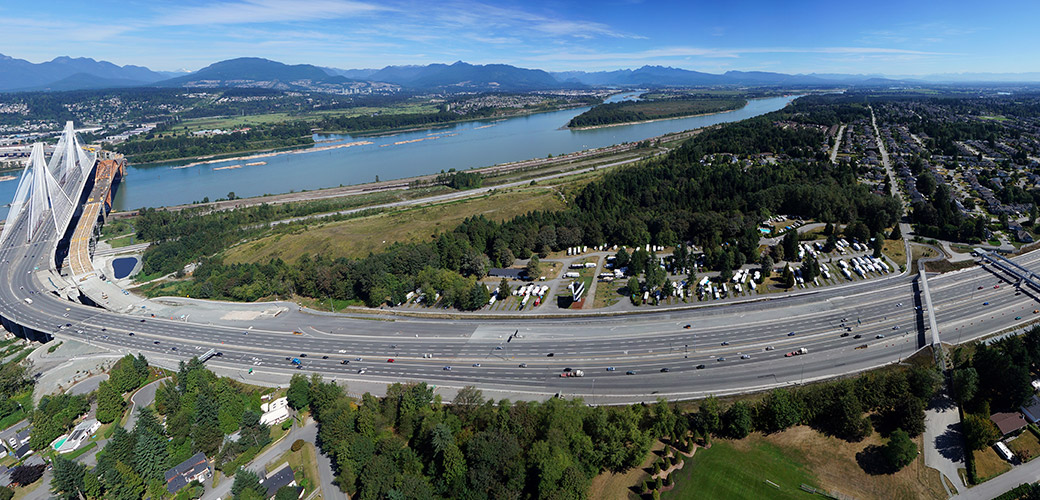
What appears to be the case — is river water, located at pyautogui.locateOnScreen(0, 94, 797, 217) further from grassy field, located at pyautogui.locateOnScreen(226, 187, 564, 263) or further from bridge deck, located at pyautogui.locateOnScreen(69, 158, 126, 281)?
grassy field, located at pyautogui.locateOnScreen(226, 187, 564, 263)

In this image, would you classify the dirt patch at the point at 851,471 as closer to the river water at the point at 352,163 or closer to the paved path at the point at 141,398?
the paved path at the point at 141,398

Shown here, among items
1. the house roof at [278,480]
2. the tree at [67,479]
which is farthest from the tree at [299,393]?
the tree at [67,479]

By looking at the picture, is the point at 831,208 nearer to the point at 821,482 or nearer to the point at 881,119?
→ the point at 821,482

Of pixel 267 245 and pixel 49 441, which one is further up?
pixel 267 245

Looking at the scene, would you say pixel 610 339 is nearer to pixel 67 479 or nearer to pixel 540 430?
pixel 540 430

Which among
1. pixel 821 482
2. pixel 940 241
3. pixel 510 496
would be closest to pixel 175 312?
pixel 510 496

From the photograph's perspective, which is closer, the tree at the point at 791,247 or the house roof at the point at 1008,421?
the house roof at the point at 1008,421

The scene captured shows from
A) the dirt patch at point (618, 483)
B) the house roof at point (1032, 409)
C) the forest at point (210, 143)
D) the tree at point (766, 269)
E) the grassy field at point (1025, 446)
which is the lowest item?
the dirt patch at point (618, 483)
